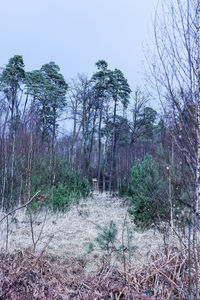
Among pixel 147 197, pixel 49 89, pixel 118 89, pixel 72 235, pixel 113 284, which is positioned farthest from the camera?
pixel 118 89

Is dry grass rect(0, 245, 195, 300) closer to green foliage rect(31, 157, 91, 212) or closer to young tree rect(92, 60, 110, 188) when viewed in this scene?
green foliage rect(31, 157, 91, 212)

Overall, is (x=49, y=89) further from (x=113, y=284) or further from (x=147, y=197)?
(x=113, y=284)

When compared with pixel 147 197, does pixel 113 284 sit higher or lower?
lower

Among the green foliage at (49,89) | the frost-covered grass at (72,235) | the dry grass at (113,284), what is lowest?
the frost-covered grass at (72,235)

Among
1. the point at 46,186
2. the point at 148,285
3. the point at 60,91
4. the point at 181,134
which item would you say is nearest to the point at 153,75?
the point at 181,134

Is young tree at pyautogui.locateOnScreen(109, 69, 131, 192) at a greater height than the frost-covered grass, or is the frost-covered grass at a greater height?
young tree at pyautogui.locateOnScreen(109, 69, 131, 192)

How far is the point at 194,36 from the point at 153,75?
2.08 ft

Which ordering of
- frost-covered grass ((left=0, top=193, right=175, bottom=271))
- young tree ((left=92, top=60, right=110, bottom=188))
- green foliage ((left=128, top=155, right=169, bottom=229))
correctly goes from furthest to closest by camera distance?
young tree ((left=92, top=60, right=110, bottom=188)) < green foliage ((left=128, top=155, right=169, bottom=229)) < frost-covered grass ((left=0, top=193, right=175, bottom=271))

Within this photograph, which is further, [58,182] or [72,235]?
[58,182]

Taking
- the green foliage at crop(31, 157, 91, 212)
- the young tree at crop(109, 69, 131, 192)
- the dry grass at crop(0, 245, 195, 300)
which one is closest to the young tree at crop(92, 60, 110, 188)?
the young tree at crop(109, 69, 131, 192)

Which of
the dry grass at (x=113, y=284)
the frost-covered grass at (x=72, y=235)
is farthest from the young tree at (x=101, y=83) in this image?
the dry grass at (x=113, y=284)

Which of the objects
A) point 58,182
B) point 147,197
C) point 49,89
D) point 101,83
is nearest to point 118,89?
point 101,83

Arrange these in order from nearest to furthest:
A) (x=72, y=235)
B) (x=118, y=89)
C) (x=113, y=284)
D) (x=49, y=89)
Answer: (x=113, y=284) < (x=72, y=235) < (x=49, y=89) < (x=118, y=89)

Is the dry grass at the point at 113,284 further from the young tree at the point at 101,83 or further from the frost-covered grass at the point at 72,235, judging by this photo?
the young tree at the point at 101,83
